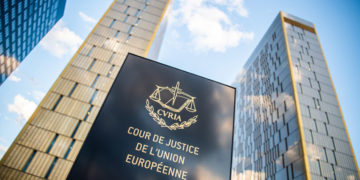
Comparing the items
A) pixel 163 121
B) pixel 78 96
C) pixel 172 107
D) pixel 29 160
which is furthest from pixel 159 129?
pixel 78 96

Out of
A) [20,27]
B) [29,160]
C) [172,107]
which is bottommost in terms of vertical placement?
[172,107]

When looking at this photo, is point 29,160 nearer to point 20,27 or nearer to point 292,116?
point 292,116

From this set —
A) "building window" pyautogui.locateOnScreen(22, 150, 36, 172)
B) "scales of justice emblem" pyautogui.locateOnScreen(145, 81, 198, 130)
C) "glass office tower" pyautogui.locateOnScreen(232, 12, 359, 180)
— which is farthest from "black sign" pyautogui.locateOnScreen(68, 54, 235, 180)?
"glass office tower" pyautogui.locateOnScreen(232, 12, 359, 180)

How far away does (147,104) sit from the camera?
406 cm

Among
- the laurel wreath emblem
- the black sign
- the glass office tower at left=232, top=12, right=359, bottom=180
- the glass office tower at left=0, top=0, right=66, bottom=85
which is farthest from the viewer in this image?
the glass office tower at left=0, top=0, right=66, bottom=85

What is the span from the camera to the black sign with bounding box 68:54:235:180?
3324mm

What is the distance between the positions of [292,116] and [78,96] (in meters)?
28.8

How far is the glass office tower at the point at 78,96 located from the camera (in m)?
17.6

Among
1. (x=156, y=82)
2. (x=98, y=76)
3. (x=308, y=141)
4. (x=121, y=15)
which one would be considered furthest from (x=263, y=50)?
(x=156, y=82)

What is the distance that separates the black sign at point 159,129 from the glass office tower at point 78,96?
709 inches

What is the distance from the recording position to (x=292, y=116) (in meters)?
26.4

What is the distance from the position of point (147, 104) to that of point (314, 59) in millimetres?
38562

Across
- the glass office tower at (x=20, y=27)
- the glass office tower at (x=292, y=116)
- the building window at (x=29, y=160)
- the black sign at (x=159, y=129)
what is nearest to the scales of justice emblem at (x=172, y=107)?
the black sign at (x=159, y=129)

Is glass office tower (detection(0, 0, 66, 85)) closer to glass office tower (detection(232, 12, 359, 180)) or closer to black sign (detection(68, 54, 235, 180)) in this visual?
black sign (detection(68, 54, 235, 180))
